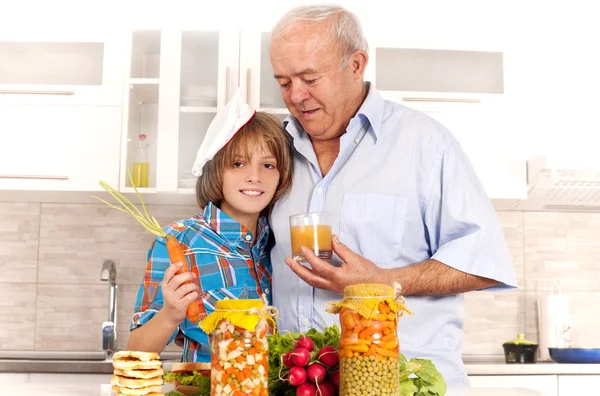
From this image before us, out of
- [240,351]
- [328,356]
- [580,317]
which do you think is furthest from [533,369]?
[240,351]

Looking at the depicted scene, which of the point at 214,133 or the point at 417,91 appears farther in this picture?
the point at 417,91

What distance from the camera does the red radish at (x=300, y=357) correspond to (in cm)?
127

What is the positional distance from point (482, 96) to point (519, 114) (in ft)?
0.65

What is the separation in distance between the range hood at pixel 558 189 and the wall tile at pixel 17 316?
233cm

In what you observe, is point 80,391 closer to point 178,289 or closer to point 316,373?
point 178,289

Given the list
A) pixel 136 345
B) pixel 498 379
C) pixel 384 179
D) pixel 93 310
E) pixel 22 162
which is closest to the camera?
pixel 136 345

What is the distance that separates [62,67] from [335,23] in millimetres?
1985

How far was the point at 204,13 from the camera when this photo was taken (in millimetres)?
3488

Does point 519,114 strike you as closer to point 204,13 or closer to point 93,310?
point 204,13

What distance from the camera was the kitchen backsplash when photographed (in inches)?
142

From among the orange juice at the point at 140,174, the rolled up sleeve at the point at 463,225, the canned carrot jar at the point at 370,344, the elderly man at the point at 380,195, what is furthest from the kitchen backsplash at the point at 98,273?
the canned carrot jar at the point at 370,344

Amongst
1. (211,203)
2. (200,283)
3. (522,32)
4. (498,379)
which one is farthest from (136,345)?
(522,32)

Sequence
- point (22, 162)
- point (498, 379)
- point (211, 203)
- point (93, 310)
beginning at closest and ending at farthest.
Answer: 1. point (211, 203)
2. point (498, 379)
3. point (22, 162)
4. point (93, 310)

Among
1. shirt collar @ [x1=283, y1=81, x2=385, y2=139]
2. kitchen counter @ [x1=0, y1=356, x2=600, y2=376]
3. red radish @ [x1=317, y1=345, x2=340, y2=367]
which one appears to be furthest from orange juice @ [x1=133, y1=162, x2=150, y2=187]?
red radish @ [x1=317, y1=345, x2=340, y2=367]
